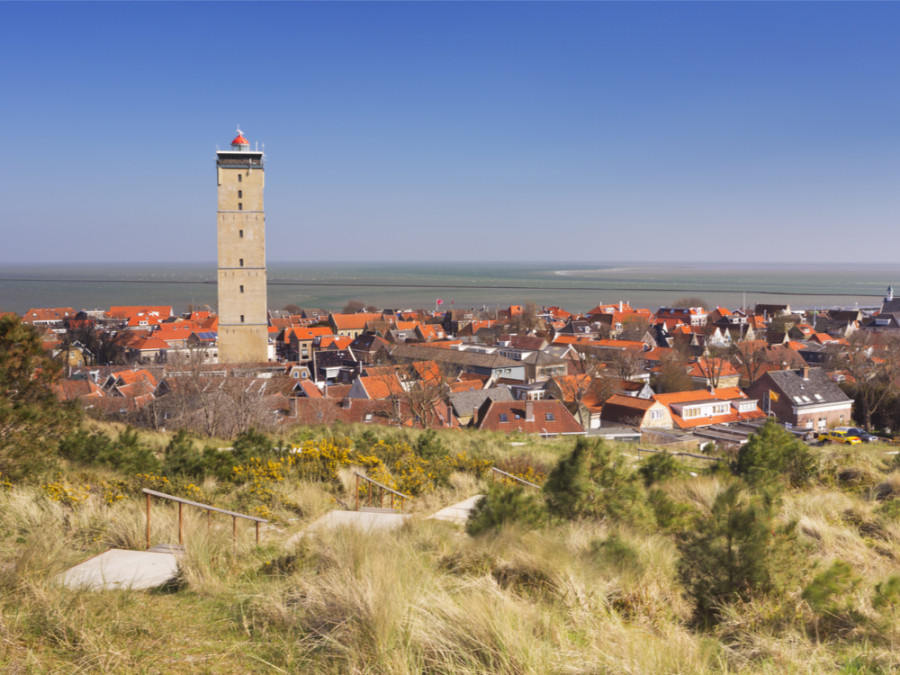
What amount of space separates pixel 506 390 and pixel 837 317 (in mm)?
69444

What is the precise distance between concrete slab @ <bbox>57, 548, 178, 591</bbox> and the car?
31.8 m

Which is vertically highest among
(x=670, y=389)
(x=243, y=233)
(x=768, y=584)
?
(x=243, y=233)

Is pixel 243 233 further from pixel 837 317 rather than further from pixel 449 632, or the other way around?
pixel 837 317

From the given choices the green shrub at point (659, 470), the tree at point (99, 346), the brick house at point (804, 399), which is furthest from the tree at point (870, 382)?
the tree at point (99, 346)

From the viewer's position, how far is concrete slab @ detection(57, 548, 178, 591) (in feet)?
15.1

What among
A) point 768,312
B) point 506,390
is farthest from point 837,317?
point 506,390

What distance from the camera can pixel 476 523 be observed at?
6.18 meters

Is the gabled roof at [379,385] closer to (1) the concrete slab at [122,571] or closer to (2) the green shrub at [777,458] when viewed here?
(2) the green shrub at [777,458]

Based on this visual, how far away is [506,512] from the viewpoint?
614 centimetres

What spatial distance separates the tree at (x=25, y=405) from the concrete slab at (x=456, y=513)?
16.0 feet

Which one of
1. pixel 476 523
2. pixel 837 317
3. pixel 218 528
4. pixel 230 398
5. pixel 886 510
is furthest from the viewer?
pixel 837 317

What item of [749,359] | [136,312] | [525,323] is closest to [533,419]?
[749,359]

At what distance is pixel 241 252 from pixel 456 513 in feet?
115

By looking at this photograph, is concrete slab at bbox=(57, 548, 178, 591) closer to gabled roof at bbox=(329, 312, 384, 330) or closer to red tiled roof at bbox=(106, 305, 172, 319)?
gabled roof at bbox=(329, 312, 384, 330)
